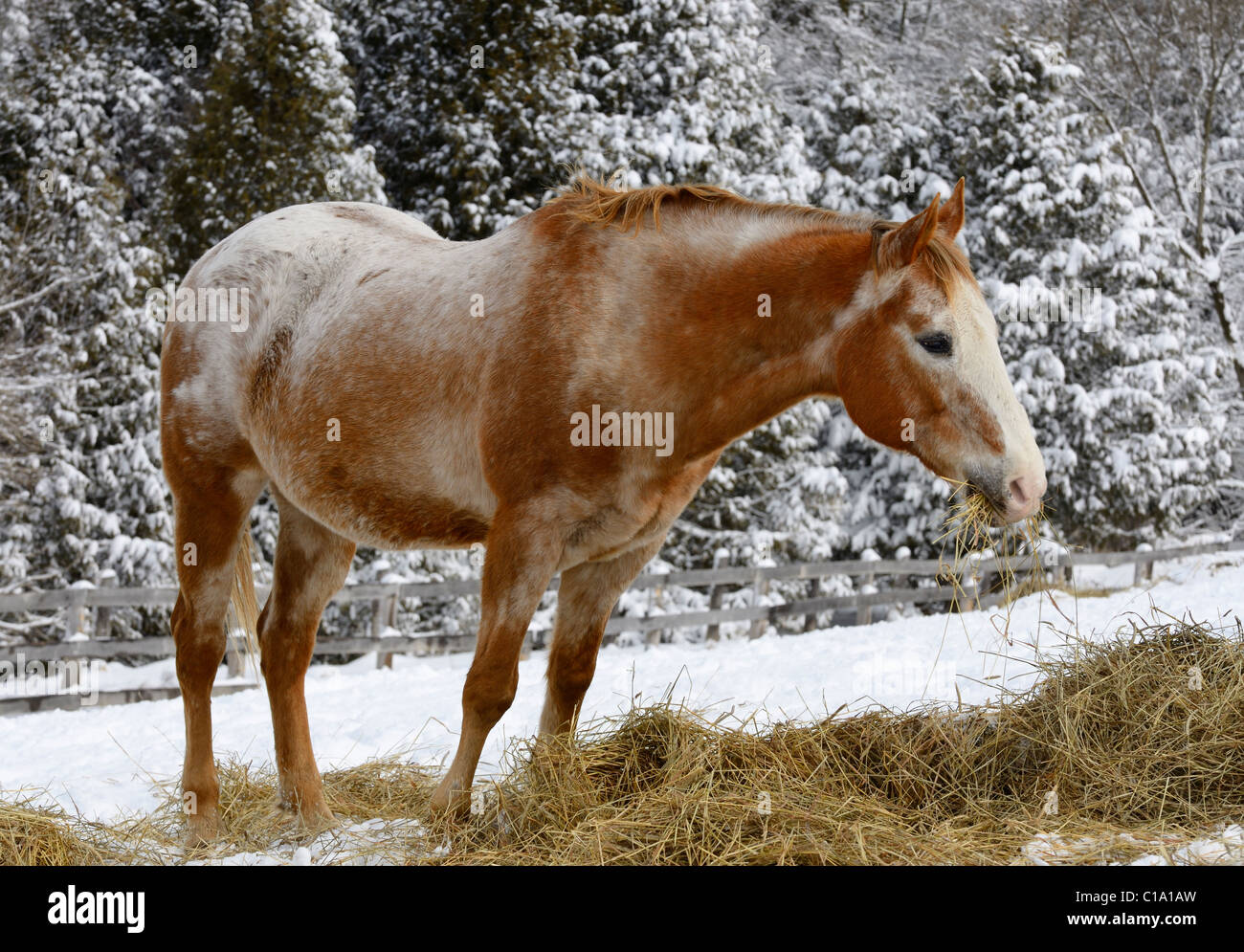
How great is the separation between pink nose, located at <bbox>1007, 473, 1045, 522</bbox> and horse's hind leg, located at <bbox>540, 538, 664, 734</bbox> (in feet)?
4.09

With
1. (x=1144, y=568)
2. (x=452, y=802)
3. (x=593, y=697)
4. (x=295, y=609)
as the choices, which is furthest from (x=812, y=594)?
(x=452, y=802)

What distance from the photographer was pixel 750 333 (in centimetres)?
348

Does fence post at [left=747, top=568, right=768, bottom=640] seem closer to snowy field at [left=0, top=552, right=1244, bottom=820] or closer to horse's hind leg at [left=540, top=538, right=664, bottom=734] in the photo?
snowy field at [left=0, top=552, right=1244, bottom=820]

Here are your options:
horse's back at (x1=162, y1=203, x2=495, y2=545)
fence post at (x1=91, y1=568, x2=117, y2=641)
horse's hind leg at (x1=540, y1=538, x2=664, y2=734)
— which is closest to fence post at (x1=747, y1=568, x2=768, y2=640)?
fence post at (x1=91, y1=568, x2=117, y2=641)

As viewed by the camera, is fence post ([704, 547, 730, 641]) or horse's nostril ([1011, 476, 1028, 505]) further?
fence post ([704, 547, 730, 641])

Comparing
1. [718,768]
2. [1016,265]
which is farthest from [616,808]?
[1016,265]

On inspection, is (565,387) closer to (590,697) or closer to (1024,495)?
(1024,495)

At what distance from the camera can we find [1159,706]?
12.7 ft

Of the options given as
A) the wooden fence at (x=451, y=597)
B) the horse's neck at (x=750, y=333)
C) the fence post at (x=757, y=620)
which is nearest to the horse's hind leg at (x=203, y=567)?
the horse's neck at (x=750, y=333)

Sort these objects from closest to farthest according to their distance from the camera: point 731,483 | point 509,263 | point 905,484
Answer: point 509,263 < point 731,483 < point 905,484

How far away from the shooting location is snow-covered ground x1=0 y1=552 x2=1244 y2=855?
5078mm

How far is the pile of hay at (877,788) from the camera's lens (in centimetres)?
325

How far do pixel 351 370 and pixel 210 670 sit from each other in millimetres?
1479
